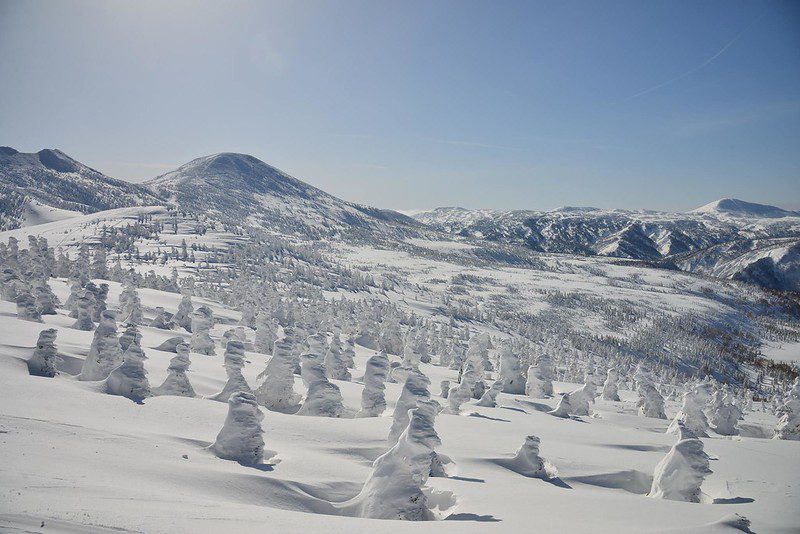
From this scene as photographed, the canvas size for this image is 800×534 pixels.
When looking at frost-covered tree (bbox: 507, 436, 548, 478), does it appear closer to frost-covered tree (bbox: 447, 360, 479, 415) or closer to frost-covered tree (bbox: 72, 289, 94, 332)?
frost-covered tree (bbox: 447, 360, 479, 415)

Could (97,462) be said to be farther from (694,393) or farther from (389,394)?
(694,393)

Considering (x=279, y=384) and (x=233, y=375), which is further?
(x=279, y=384)

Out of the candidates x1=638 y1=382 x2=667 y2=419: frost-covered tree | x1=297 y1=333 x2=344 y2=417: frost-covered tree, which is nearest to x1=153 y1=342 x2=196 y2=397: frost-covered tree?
x1=297 y1=333 x2=344 y2=417: frost-covered tree

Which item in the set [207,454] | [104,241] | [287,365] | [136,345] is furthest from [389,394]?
[104,241]

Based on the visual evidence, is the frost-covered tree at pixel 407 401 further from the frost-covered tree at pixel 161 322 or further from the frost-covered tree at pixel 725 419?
the frost-covered tree at pixel 161 322

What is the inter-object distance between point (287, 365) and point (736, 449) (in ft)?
80.2

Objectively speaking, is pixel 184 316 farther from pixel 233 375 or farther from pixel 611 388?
pixel 611 388

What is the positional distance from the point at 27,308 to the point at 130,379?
2399cm

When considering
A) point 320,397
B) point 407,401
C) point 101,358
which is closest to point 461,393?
point 320,397

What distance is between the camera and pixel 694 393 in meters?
33.7

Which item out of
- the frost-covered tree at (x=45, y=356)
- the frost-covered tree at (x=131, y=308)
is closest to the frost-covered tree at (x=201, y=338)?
the frost-covered tree at (x=131, y=308)

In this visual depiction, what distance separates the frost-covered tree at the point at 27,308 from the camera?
34.5m

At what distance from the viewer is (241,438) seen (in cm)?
1377

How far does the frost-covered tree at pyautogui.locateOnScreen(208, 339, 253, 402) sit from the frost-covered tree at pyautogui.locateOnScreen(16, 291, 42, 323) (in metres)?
23.1
